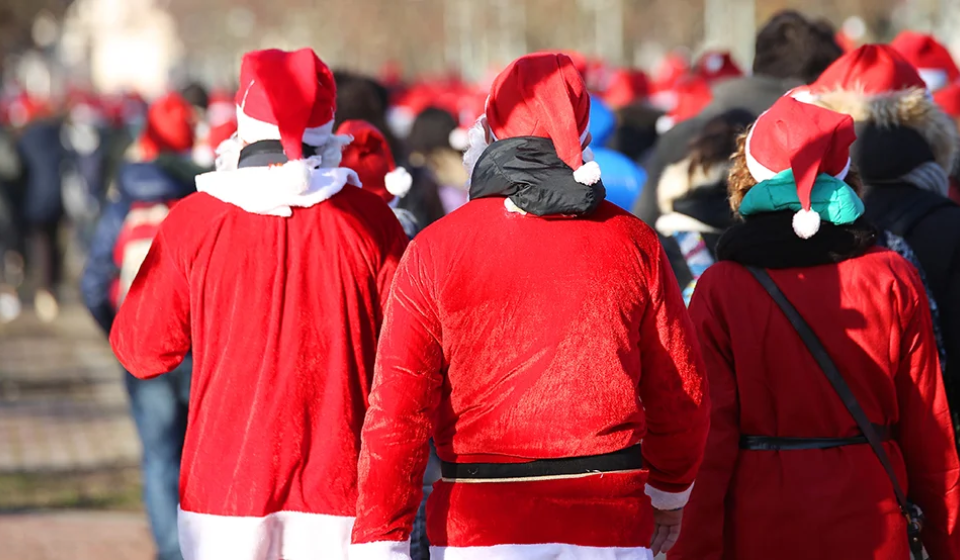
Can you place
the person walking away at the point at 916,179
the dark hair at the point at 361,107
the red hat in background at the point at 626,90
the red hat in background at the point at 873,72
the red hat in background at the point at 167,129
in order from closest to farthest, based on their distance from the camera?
1. the person walking away at the point at 916,179
2. the red hat in background at the point at 873,72
3. the dark hair at the point at 361,107
4. the red hat in background at the point at 167,129
5. the red hat in background at the point at 626,90

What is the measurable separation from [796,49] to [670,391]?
3.56 m

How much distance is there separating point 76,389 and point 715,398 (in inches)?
347

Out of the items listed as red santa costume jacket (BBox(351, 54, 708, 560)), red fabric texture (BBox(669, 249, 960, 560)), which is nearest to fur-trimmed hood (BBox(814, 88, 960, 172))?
red fabric texture (BBox(669, 249, 960, 560))

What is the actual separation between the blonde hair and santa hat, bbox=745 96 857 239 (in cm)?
4

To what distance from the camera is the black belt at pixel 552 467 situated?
3033 millimetres

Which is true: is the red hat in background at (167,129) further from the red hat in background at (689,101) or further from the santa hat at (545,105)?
the santa hat at (545,105)

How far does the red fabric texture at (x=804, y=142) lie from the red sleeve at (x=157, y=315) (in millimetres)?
1564

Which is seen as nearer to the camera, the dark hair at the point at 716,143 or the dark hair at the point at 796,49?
the dark hair at the point at 716,143

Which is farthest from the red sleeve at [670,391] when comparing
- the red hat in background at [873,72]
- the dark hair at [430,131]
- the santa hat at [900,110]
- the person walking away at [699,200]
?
the dark hair at [430,131]

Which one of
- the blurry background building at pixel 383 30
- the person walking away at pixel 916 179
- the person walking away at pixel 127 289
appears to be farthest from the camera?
the blurry background building at pixel 383 30

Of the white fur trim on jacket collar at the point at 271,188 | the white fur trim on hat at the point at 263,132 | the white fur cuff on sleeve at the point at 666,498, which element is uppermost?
the white fur trim on hat at the point at 263,132

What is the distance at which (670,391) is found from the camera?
316 cm

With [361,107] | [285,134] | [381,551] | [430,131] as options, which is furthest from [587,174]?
[430,131]

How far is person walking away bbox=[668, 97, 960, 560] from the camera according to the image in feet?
11.8
